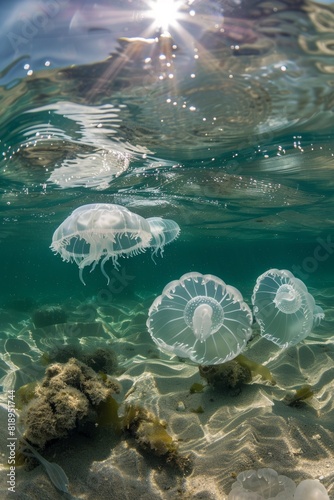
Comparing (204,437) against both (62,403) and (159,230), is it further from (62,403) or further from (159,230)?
(159,230)

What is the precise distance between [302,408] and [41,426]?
338 cm

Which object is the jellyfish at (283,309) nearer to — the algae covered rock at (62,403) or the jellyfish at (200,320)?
the jellyfish at (200,320)

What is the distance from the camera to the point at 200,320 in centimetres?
425

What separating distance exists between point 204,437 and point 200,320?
1.46 meters

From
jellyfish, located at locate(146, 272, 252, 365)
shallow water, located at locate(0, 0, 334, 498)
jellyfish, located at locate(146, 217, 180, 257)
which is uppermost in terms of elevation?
shallow water, located at locate(0, 0, 334, 498)

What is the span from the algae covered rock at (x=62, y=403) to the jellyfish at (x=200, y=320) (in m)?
1.01

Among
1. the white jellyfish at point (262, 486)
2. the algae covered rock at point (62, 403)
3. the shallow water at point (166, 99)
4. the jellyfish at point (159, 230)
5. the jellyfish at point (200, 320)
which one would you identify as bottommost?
the white jellyfish at point (262, 486)

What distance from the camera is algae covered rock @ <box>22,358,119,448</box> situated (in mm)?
3746

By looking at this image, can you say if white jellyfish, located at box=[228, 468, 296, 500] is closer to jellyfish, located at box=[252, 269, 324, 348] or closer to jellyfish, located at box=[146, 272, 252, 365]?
jellyfish, located at box=[146, 272, 252, 365]

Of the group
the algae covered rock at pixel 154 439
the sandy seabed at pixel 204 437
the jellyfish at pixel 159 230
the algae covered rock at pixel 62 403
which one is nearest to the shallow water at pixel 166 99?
the jellyfish at pixel 159 230

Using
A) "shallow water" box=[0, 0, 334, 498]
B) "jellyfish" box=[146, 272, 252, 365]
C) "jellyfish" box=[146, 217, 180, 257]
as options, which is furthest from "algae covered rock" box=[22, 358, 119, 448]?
"shallow water" box=[0, 0, 334, 498]

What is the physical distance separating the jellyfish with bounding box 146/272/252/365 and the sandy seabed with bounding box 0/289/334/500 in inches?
37.3

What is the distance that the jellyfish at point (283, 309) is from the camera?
518 cm

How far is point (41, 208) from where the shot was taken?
15.1 meters
